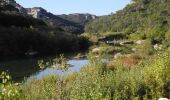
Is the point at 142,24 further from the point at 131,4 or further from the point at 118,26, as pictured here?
the point at 131,4

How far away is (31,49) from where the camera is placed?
56.7m

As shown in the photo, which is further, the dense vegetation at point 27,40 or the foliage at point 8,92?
the dense vegetation at point 27,40

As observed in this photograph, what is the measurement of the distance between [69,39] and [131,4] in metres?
101

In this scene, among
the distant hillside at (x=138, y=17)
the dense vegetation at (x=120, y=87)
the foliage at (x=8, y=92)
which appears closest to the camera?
the foliage at (x=8, y=92)

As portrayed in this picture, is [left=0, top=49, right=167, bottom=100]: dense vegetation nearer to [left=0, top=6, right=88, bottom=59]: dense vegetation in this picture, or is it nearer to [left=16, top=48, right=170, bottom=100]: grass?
[left=16, top=48, right=170, bottom=100]: grass

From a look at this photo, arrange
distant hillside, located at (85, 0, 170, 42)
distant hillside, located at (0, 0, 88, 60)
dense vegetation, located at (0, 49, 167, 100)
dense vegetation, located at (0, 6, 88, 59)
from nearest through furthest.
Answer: dense vegetation, located at (0, 49, 167, 100)
distant hillside, located at (0, 0, 88, 60)
dense vegetation, located at (0, 6, 88, 59)
distant hillside, located at (85, 0, 170, 42)

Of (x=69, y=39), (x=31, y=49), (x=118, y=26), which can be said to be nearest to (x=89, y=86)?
(x=31, y=49)

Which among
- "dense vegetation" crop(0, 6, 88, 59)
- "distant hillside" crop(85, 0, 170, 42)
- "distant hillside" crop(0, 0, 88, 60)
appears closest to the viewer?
"distant hillside" crop(0, 0, 88, 60)

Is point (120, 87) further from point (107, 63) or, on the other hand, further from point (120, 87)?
point (107, 63)

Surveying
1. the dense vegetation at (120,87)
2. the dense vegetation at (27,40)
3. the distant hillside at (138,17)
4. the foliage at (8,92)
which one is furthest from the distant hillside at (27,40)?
the distant hillside at (138,17)

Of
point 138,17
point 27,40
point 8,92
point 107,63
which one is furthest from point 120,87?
point 138,17

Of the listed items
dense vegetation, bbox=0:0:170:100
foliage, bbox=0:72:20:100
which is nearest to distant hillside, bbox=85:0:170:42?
dense vegetation, bbox=0:0:170:100

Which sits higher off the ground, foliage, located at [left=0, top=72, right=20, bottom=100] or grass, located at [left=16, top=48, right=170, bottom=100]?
foliage, located at [left=0, top=72, right=20, bottom=100]

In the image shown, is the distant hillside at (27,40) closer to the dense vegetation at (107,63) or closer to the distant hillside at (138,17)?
the dense vegetation at (107,63)
